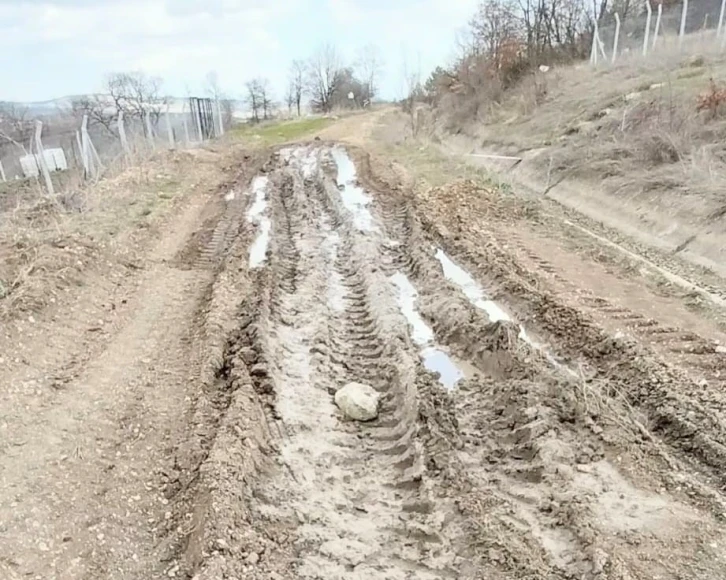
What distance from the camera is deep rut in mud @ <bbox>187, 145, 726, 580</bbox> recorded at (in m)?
3.96

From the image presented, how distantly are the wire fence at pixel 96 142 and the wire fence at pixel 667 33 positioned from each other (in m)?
15.6

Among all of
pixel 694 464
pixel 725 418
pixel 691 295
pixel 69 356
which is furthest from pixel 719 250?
pixel 69 356

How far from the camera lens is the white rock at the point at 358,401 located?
5625 mm

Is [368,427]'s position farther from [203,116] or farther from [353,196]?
[203,116]

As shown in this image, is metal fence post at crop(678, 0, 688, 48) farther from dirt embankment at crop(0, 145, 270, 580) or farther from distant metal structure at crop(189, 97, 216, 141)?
distant metal structure at crop(189, 97, 216, 141)

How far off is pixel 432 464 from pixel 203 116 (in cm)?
2988

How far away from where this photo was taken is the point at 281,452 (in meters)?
5.16

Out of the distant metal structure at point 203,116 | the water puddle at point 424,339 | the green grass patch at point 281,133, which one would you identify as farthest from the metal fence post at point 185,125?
the water puddle at point 424,339

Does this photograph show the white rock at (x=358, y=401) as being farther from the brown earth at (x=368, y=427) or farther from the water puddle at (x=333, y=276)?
the water puddle at (x=333, y=276)

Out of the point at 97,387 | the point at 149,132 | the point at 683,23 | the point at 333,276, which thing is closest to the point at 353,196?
the point at 333,276

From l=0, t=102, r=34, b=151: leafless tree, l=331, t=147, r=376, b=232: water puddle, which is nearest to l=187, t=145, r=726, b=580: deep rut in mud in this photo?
l=331, t=147, r=376, b=232: water puddle

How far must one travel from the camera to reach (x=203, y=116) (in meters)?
31.9

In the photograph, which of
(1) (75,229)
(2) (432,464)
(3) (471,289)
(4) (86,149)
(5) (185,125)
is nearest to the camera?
(2) (432,464)

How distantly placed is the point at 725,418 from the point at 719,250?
14.2 ft
